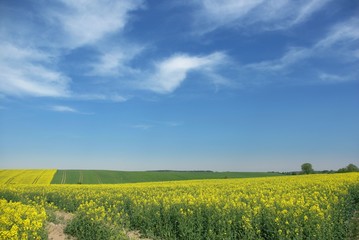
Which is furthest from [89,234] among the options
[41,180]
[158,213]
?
[41,180]

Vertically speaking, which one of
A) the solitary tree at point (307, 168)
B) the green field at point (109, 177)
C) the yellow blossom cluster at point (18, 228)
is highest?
the solitary tree at point (307, 168)

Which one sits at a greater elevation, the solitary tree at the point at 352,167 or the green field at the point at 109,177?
the solitary tree at the point at 352,167

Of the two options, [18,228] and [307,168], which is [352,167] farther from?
[18,228]

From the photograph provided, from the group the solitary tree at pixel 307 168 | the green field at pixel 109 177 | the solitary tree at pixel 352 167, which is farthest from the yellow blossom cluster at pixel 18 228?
the solitary tree at pixel 307 168

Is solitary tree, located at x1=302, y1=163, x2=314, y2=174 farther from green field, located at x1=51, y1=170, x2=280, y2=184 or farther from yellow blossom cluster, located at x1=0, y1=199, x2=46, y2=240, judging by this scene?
yellow blossom cluster, located at x1=0, y1=199, x2=46, y2=240

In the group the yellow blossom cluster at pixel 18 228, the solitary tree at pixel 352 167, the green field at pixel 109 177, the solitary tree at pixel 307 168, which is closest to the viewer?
the yellow blossom cluster at pixel 18 228

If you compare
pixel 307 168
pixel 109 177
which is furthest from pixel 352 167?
pixel 109 177


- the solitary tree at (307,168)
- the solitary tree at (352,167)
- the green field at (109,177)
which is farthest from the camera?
the solitary tree at (307,168)

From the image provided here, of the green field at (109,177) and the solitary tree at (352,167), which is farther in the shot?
the solitary tree at (352,167)

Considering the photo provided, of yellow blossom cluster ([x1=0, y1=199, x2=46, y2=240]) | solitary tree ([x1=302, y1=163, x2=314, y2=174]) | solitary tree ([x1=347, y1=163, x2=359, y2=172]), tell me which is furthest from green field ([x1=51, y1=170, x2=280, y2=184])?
yellow blossom cluster ([x1=0, y1=199, x2=46, y2=240])

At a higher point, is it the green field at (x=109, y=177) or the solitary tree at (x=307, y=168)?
the solitary tree at (x=307, y=168)

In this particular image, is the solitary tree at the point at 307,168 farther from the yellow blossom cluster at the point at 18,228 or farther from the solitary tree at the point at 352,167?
the yellow blossom cluster at the point at 18,228

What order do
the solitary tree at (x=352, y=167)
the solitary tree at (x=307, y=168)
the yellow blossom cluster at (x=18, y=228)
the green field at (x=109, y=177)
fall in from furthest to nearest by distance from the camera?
the solitary tree at (x=307, y=168)
the solitary tree at (x=352, y=167)
the green field at (x=109, y=177)
the yellow blossom cluster at (x=18, y=228)

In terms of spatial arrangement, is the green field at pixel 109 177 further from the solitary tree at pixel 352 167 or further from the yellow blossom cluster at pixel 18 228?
the yellow blossom cluster at pixel 18 228
